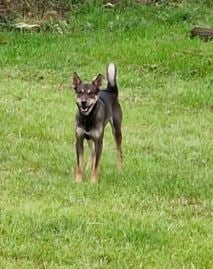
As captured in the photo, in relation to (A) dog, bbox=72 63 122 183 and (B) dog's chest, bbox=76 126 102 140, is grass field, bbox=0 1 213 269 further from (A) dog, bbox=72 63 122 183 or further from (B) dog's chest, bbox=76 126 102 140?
(B) dog's chest, bbox=76 126 102 140

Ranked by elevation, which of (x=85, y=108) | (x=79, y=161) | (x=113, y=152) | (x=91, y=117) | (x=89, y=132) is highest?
(x=85, y=108)

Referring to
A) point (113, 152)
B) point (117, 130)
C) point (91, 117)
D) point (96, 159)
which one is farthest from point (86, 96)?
point (113, 152)

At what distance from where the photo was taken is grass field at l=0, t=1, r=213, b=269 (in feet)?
20.8

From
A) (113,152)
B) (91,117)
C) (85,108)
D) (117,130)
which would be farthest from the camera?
(113,152)

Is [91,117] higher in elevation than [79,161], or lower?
higher

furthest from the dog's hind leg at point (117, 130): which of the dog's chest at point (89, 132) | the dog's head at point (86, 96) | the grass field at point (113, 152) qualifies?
the dog's head at point (86, 96)

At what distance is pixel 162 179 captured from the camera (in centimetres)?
835

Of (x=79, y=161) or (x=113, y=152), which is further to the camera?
(x=113, y=152)

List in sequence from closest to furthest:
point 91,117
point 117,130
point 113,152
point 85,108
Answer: point 85,108 → point 91,117 → point 117,130 → point 113,152

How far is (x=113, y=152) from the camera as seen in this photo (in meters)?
9.48

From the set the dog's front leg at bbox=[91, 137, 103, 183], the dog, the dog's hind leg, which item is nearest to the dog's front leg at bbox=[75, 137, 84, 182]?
the dog

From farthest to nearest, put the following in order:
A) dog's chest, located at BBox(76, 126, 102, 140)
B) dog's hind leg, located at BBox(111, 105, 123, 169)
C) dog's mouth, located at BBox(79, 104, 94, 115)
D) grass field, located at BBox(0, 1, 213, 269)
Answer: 1. dog's hind leg, located at BBox(111, 105, 123, 169)
2. dog's chest, located at BBox(76, 126, 102, 140)
3. dog's mouth, located at BBox(79, 104, 94, 115)
4. grass field, located at BBox(0, 1, 213, 269)

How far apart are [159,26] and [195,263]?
11.2m

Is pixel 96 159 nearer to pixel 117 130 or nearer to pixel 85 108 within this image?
pixel 85 108
